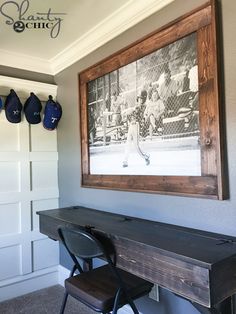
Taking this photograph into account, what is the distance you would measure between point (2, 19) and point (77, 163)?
4.15 ft

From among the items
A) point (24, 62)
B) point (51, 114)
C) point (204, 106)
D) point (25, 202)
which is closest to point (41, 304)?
point (25, 202)

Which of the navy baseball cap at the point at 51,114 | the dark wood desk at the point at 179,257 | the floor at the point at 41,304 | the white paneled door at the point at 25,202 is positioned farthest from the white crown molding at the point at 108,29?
the floor at the point at 41,304

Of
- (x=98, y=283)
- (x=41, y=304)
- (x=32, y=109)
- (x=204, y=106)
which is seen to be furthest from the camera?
(x=32, y=109)

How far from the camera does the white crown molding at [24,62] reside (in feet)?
8.32

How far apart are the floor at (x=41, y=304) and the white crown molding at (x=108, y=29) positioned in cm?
215

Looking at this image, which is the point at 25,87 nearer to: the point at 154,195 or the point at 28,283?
the point at 154,195

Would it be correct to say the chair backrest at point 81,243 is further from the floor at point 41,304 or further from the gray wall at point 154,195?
the floor at point 41,304

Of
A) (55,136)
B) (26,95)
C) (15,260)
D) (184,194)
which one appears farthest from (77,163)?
(184,194)

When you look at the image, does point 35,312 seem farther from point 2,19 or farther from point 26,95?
point 2,19

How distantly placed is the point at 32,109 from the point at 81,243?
1.53 meters

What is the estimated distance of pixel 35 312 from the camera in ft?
7.34

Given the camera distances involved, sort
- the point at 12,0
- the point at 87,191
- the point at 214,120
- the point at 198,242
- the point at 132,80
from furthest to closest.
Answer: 1. the point at 87,191
2. the point at 132,80
3. the point at 12,0
4. the point at 214,120
5. the point at 198,242

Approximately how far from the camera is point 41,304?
7.77 ft

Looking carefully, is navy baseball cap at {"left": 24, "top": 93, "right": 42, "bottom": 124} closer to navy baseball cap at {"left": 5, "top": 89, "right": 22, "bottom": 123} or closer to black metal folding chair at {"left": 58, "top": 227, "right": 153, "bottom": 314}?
navy baseball cap at {"left": 5, "top": 89, "right": 22, "bottom": 123}
